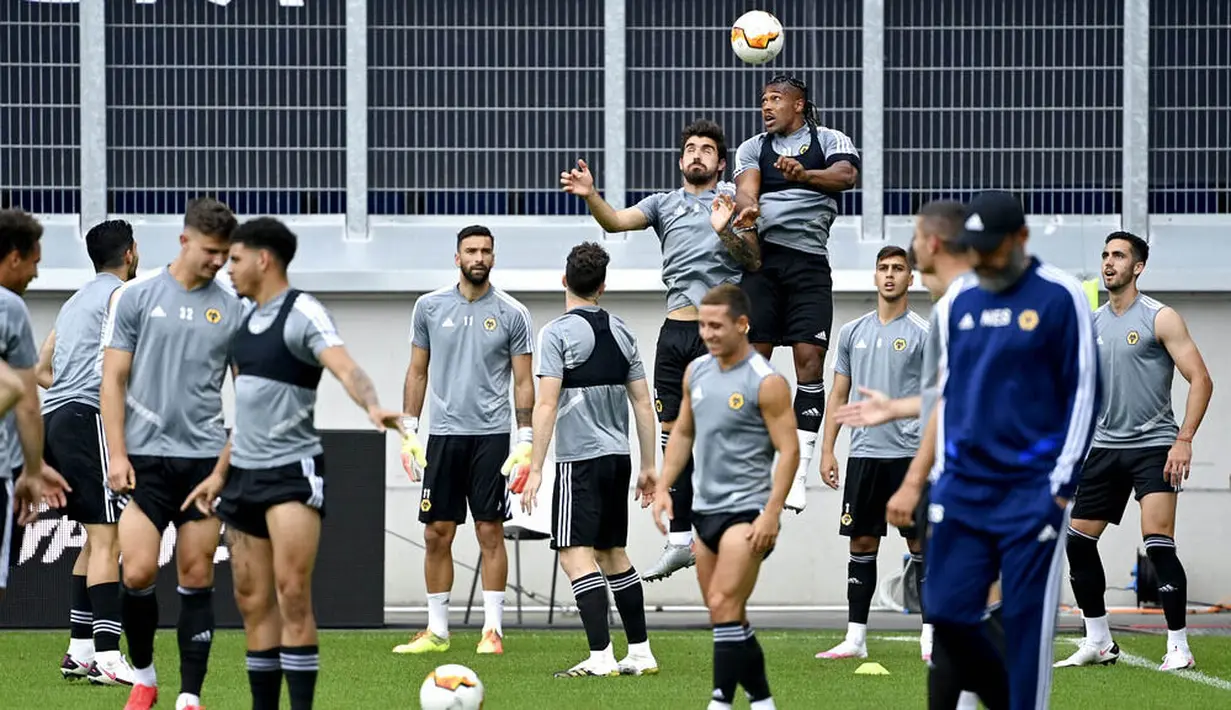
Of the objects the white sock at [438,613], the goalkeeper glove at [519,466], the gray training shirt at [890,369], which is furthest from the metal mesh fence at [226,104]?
the goalkeeper glove at [519,466]

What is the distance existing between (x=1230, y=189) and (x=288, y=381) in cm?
1337

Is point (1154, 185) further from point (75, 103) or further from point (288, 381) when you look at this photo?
point (288, 381)

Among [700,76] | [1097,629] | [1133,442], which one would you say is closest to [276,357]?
[1133,442]

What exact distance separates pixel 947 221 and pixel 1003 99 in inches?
475

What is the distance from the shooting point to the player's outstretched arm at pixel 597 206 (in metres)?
10.9

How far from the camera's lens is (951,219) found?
7.09 m

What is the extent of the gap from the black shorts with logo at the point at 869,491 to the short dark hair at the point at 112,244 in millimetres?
4728

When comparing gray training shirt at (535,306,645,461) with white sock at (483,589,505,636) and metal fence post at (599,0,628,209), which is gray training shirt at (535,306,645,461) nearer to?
white sock at (483,589,505,636)

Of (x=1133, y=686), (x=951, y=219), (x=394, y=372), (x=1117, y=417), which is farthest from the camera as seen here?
(x=394, y=372)

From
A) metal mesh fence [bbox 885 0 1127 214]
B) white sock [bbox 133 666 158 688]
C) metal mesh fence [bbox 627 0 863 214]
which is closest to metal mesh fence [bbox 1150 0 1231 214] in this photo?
metal mesh fence [bbox 885 0 1127 214]

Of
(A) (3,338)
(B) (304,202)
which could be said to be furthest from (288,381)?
(B) (304,202)

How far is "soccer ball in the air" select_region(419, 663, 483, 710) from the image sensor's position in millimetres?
8414

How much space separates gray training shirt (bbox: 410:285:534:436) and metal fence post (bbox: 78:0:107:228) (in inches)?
290

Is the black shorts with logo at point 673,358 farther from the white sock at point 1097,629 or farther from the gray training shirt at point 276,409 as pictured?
the gray training shirt at point 276,409
